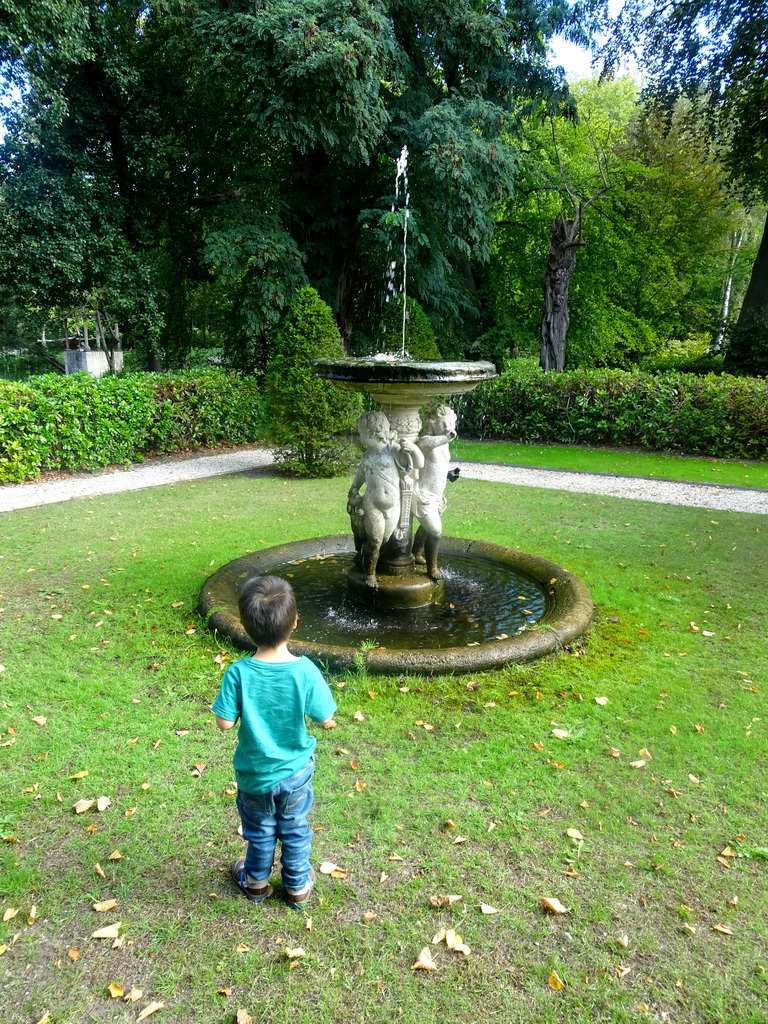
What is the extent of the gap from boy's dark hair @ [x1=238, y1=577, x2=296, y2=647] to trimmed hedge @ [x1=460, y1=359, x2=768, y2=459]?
13635 mm

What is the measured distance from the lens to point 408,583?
20.0 feet

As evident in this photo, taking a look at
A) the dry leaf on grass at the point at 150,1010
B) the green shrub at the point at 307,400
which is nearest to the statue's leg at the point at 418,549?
the dry leaf on grass at the point at 150,1010

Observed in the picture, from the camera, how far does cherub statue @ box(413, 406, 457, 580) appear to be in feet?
19.4

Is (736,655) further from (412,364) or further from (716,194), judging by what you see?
(716,194)

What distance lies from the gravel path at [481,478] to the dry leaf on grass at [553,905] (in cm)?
849

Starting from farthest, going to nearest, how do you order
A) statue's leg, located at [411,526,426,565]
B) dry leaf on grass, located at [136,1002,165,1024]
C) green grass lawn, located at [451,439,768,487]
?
green grass lawn, located at [451,439,768,487] → statue's leg, located at [411,526,426,565] → dry leaf on grass, located at [136,1002,165,1024]

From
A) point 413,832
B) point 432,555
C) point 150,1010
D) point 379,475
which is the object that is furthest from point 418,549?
point 150,1010

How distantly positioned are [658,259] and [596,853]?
23.4 m

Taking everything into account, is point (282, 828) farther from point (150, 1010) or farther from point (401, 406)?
point (401, 406)

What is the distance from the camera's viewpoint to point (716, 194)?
23.6 metres

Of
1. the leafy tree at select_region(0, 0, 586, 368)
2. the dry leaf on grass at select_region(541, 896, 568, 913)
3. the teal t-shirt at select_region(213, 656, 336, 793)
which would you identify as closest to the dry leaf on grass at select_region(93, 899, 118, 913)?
the teal t-shirt at select_region(213, 656, 336, 793)

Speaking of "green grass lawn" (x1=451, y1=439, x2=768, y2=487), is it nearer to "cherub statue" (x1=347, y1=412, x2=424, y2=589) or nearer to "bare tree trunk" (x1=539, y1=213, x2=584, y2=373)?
"bare tree trunk" (x1=539, y1=213, x2=584, y2=373)

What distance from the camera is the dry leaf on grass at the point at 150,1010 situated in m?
2.44

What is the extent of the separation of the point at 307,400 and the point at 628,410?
23.5 feet
